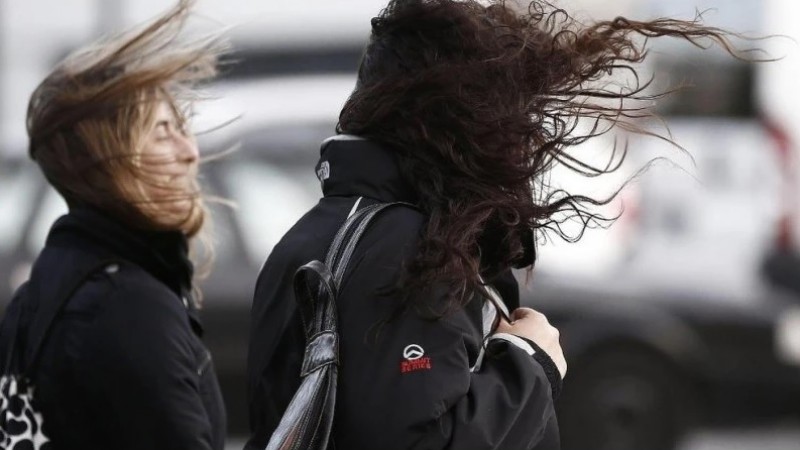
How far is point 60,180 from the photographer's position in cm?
323

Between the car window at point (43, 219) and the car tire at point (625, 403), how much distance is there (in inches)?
108

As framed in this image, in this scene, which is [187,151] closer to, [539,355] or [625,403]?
[539,355]

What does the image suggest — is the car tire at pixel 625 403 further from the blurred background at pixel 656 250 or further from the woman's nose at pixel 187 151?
the woman's nose at pixel 187 151

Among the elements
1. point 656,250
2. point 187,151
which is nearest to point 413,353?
point 187,151

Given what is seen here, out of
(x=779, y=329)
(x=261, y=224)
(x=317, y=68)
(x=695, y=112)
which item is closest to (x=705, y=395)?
(x=779, y=329)

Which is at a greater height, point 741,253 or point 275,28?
point 275,28

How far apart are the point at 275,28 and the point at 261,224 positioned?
8.18 m

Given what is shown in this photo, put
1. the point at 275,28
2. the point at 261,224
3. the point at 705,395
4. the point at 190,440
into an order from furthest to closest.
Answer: the point at 275,28, the point at 705,395, the point at 261,224, the point at 190,440

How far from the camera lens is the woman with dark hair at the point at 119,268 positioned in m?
2.89

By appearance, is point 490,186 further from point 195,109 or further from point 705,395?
point 705,395

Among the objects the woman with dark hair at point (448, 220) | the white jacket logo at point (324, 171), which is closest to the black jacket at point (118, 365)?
the woman with dark hair at point (448, 220)

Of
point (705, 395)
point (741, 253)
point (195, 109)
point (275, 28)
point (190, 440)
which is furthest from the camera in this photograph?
point (275, 28)

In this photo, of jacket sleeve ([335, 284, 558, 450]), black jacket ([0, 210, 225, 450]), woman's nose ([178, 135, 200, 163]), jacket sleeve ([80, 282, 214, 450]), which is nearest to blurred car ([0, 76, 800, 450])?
woman's nose ([178, 135, 200, 163])

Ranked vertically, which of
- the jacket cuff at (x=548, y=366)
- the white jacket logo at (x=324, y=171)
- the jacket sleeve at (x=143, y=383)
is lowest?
the jacket sleeve at (x=143, y=383)
